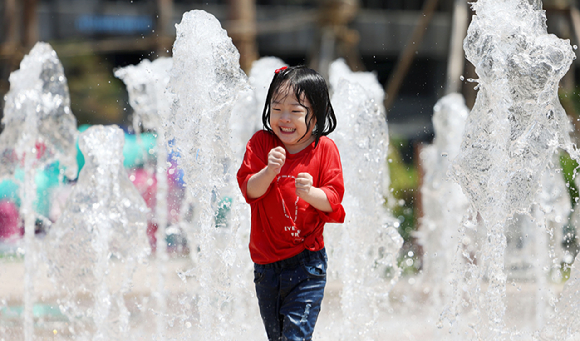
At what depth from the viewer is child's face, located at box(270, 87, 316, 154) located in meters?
2.02

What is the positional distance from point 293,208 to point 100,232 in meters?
1.76

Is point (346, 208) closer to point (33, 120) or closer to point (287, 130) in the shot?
point (287, 130)

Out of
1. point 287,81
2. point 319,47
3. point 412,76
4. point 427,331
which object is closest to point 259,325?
point 427,331

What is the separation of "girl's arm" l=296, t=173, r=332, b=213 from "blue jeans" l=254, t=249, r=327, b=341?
17cm

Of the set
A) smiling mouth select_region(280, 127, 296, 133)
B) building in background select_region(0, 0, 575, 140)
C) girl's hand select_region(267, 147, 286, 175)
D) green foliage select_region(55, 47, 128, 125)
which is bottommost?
girl's hand select_region(267, 147, 286, 175)

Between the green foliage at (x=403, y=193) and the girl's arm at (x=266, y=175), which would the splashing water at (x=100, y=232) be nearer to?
the girl's arm at (x=266, y=175)

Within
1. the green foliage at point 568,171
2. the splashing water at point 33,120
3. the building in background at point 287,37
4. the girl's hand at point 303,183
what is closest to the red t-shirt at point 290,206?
the girl's hand at point 303,183

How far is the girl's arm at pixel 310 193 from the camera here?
1.89m

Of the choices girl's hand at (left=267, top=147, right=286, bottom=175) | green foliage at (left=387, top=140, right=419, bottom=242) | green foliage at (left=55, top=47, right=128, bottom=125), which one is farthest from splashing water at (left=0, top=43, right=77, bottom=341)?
green foliage at (left=55, top=47, right=128, bottom=125)

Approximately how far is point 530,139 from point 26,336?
2703mm

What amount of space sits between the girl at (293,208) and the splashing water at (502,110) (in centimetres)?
82

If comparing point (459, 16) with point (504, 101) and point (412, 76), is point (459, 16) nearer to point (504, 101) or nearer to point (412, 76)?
point (504, 101)

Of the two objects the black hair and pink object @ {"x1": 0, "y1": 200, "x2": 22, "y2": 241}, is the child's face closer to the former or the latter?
the black hair

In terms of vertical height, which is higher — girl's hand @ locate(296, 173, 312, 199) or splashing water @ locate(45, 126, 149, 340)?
girl's hand @ locate(296, 173, 312, 199)
